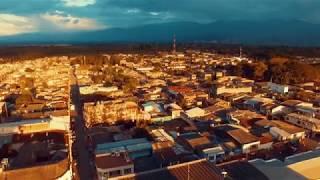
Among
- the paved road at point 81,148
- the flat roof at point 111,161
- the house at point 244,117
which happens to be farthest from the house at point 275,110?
the flat roof at point 111,161

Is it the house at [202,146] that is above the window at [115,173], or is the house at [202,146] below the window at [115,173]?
above

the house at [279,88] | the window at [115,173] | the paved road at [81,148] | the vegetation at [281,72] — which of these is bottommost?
the paved road at [81,148]

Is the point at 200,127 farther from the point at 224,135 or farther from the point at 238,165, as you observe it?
the point at 238,165

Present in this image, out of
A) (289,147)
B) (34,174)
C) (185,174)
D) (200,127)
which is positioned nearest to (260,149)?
(289,147)

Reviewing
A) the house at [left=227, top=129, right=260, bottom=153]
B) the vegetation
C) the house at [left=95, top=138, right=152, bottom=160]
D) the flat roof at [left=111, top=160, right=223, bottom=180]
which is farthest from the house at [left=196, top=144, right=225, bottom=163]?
the vegetation

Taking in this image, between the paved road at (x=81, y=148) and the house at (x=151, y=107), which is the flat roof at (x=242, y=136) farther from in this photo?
the house at (x=151, y=107)

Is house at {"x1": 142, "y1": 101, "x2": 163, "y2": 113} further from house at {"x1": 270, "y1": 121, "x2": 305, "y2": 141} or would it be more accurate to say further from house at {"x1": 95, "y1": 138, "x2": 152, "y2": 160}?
house at {"x1": 270, "y1": 121, "x2": 305, "y2": 141}
